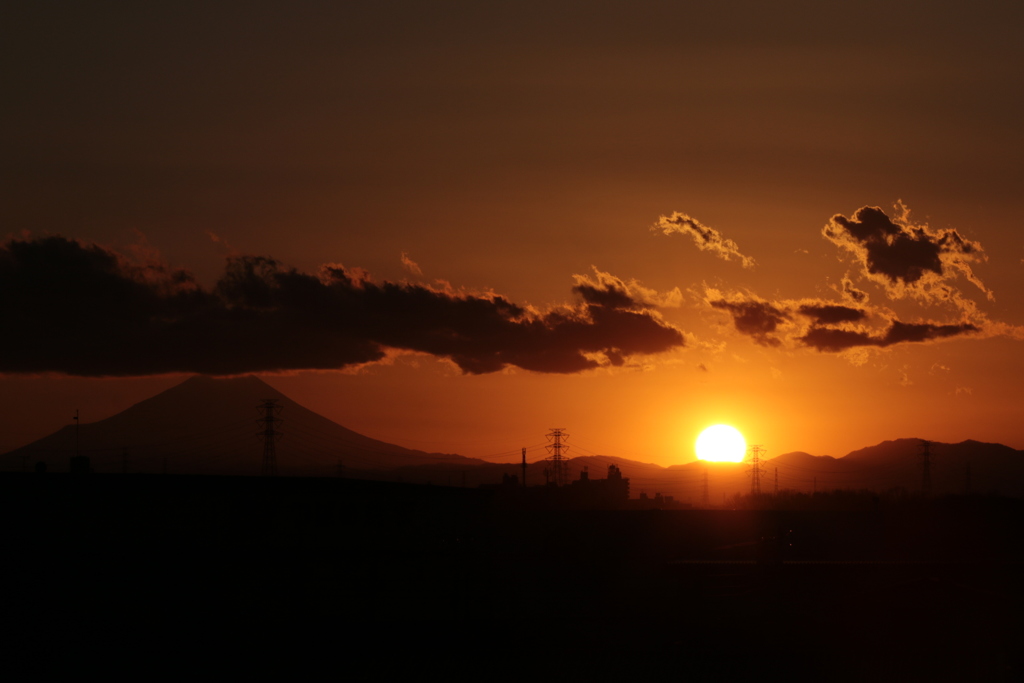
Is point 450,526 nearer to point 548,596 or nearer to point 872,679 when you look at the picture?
point 548,596

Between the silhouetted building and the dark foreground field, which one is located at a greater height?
the silhouetted building

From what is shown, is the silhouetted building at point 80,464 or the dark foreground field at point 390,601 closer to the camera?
the dark foreground field at point 390,601

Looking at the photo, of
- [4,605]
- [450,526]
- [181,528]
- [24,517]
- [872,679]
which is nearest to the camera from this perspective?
[872,679]

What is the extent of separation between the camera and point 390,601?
3219 cm

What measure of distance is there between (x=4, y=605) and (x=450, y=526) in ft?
72.2

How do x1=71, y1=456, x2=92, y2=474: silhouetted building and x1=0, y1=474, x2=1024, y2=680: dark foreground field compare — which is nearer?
x1=0, y1=474, x2=1024, y2=680: dark foreground field

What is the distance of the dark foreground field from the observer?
25.7 m

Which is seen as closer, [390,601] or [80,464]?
[390,601]

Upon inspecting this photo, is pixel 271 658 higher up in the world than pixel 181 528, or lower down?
lower down

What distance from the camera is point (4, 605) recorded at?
28.5 m

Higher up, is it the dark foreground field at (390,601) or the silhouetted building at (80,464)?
the silhouetted building at (80,464)

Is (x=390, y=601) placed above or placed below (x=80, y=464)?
below

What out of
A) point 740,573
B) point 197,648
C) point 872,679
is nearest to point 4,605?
point 197,648

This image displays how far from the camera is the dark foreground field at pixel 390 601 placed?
25656mm
